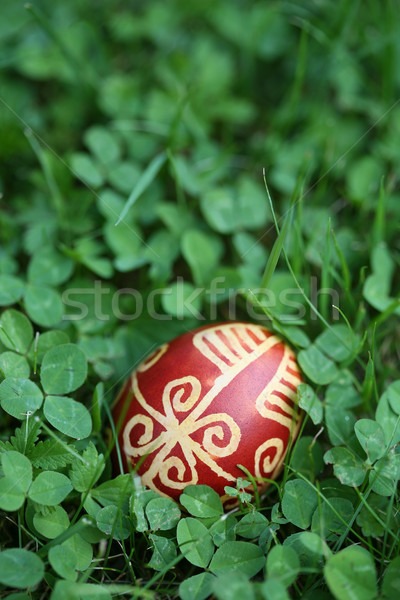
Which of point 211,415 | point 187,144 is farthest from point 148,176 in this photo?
point 211,415

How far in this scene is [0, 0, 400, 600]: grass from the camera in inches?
58.8

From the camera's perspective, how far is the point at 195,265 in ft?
6.83

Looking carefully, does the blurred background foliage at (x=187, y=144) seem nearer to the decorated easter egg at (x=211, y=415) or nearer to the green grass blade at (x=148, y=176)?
the green grass blade at (x=148, y=176)

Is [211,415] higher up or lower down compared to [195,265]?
lower down

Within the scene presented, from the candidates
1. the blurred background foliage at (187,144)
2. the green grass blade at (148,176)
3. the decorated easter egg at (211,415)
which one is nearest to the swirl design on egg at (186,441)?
the decorated easter egg at (211,415)

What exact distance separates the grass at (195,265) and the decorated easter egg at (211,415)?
0.05 meters

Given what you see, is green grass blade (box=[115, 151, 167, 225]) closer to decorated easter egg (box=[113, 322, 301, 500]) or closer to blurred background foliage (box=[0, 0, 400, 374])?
blurred background foliage (box=[0, 0, 400, 374])

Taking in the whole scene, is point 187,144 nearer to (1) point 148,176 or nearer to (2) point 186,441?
(1) point 148,176

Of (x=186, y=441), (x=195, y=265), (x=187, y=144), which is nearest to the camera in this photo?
(x=186, y=441)

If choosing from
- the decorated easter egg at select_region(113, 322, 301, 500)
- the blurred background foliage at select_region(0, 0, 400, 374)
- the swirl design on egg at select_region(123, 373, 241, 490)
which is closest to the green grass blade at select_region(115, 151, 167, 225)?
the blurred background foliage at select_region(0, 0, 400, 374)

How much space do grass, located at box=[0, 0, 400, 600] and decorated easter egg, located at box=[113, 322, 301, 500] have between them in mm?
53

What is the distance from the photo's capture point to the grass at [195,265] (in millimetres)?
1493

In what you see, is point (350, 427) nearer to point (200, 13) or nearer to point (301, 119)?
point (301, 119)

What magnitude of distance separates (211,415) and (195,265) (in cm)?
71
